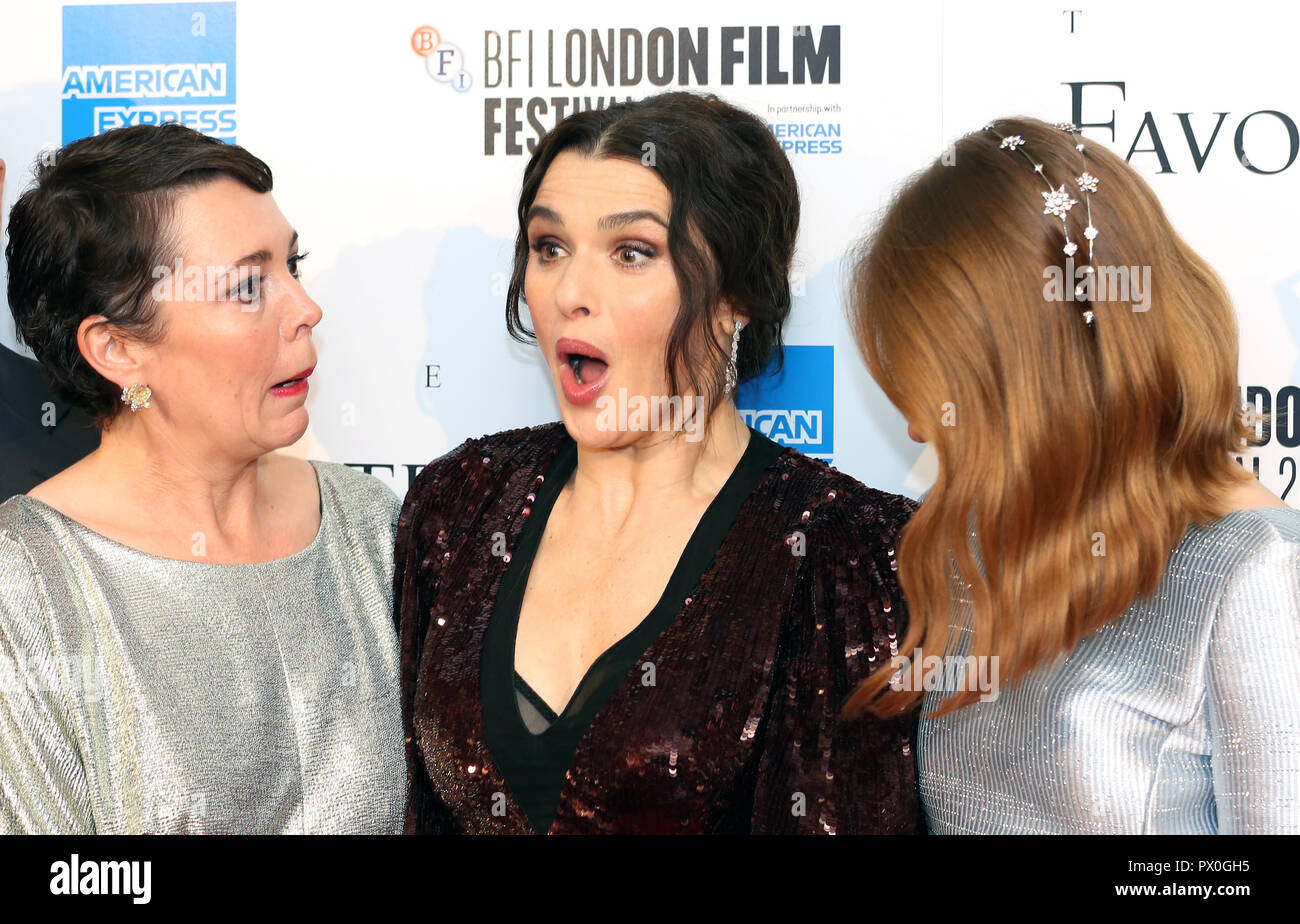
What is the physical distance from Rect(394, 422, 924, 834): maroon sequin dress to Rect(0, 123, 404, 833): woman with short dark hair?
15 centimetres

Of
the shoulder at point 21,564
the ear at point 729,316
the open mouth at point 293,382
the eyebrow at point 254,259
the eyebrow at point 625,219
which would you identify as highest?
the eyebrow at point 625,219

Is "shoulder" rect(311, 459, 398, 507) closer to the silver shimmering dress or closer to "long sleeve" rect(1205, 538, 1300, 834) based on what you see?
the silver shimmering dress

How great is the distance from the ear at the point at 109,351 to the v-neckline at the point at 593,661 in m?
0.59

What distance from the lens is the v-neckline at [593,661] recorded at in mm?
1502

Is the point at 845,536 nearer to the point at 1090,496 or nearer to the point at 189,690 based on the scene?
the point at 1090,496

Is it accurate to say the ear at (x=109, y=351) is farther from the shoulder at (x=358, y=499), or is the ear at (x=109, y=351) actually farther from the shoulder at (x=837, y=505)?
the shoulder at (x=837, y=505)

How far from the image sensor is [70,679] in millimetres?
1470

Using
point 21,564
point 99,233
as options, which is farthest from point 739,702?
A: point 99,233

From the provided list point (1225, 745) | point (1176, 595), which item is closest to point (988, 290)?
point (1176, 595)

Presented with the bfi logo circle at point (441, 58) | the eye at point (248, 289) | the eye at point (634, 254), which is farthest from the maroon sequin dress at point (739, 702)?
the bfi logo circle at point (441, 58)

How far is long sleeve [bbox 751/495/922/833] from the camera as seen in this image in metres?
1.49

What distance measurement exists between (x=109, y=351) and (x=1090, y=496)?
130cm

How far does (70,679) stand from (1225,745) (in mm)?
1361
